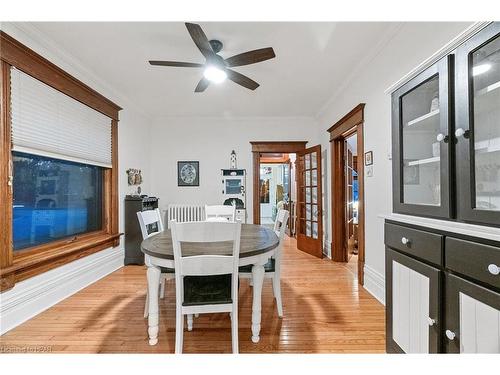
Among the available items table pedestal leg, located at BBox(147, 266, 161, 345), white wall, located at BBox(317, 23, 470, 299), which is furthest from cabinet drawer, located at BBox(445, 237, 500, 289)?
table pedestal leg, located at BBox(147, 266, 161, 345)

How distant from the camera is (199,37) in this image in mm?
1988

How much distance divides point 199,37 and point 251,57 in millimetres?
514

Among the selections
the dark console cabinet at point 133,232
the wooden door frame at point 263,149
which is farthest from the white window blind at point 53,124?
the wooden door frame at point 263,149

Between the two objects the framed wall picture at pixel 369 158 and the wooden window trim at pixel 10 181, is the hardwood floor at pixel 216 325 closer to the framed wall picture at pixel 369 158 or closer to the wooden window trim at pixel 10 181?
the wooden window trim at pixel 10 181

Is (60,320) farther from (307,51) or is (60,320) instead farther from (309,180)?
(309,180)

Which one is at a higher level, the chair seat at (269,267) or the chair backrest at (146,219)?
the chair backrest at (146,219)

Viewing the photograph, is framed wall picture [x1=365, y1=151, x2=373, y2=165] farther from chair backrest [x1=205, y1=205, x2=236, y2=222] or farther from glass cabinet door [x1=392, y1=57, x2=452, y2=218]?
chair backrest [x1=205, y1=205, x2=236, y2=222]

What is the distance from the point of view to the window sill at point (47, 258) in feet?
6.81

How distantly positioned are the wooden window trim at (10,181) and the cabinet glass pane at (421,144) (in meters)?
3.00

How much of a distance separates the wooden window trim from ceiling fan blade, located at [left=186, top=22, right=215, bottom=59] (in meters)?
1.58

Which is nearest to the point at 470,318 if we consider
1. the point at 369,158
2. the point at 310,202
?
the point at 369,158

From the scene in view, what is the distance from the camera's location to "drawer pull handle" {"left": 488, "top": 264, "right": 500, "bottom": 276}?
848mm
